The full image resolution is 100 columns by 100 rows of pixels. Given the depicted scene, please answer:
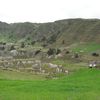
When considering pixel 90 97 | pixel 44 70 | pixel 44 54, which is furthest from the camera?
pixel 44 54

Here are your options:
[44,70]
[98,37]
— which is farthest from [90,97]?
[98,37]

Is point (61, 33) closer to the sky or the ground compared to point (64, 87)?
closer to the sky

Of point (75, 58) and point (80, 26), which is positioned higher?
point (80, 26)

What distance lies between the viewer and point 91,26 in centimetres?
16300

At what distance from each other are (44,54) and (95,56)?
22665mm

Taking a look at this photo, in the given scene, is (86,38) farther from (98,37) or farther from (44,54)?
(44,54)

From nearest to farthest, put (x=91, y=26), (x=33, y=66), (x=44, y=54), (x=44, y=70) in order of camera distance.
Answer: (x=44, y=70) → (x=33, y=66) → (x=44, y=54) → (x=91, y=26)

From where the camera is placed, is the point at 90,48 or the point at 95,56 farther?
the point at 90,48

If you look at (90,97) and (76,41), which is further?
(76,41)

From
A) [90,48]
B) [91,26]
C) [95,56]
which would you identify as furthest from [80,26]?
[95,56]

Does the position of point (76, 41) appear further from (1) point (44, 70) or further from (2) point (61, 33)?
(1) point (44, 70)

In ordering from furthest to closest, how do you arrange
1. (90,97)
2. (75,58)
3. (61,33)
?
(61,33) < (75,58) < (90,97)

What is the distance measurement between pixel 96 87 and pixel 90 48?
98.0 metres

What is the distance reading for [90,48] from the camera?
13112 centimetres
